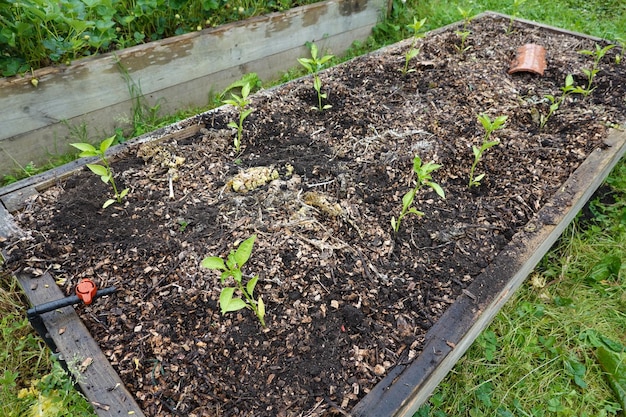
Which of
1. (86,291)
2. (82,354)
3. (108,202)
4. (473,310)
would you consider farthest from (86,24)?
(473,310)

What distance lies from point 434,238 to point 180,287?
1.08 m

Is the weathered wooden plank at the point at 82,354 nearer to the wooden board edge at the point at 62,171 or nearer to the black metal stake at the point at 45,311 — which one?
the black metal stake at the point at 45,311

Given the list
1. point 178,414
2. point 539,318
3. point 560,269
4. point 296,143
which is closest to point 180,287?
point 178,414

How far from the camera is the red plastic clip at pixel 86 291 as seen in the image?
149 cm

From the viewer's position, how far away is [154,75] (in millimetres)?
2895

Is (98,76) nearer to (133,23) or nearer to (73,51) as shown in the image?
(73,51)

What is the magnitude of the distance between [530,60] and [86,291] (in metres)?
3.15

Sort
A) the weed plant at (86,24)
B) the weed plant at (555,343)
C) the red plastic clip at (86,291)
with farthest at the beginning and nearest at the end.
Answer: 1. the weed plant at (86,24)
2. the weed plant at (555,343)
3. the red plastic clip at (86,291)

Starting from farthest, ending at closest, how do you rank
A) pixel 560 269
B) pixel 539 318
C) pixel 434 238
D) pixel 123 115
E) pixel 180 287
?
pixel 123 115 < pixel 560 269 < pixel 539 318 < pixel 434 238 < pixel 180 287

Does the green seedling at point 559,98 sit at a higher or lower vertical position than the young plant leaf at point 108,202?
lower

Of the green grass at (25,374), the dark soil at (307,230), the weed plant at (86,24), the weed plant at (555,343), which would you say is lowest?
the weed plant at (555,343)

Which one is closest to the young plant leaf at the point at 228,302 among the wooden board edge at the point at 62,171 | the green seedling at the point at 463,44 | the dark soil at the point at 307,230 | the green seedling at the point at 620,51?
the dark soil at the point at 307,230

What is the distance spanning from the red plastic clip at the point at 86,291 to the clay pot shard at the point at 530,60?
2.97 meters

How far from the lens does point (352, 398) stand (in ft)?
4.30
